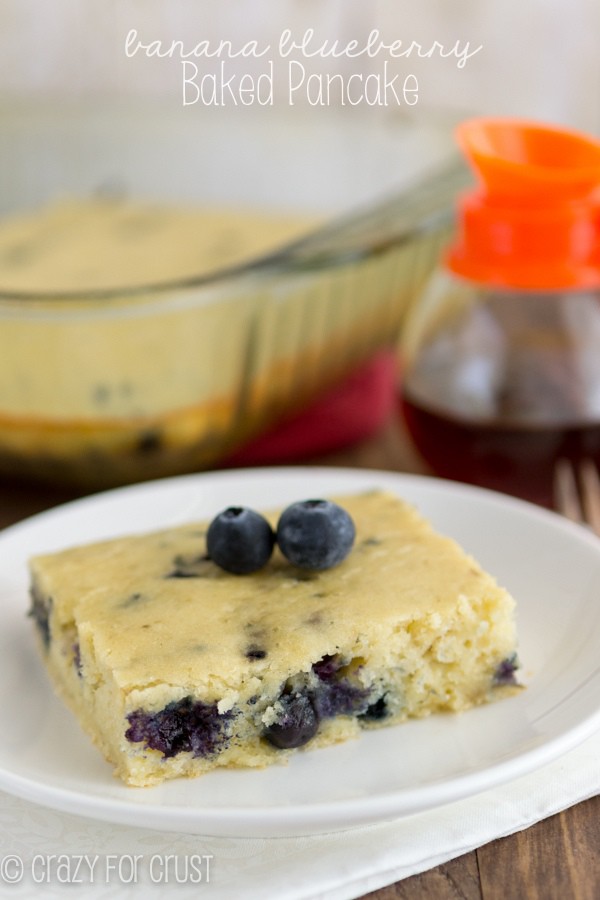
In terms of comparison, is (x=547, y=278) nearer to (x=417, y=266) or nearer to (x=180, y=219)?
(x=417, y=266)

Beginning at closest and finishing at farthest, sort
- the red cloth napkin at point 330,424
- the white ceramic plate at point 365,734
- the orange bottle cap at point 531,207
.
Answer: the white ceramic plate at point 365,734
the orange bottle cap at point 531,207
the red cloth napkin at point 330,424

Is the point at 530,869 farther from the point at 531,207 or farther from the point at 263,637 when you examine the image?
the point at 531,207

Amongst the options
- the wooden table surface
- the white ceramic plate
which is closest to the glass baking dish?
the white ceramic plate

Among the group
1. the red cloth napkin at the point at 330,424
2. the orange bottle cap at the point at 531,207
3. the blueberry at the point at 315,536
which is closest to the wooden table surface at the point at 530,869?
the blueberry at the point at 315,536

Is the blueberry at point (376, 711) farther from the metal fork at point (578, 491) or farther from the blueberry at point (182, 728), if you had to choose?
the metal fork at point (578, 491)

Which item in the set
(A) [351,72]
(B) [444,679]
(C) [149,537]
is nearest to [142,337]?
(C) [149,537]
